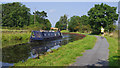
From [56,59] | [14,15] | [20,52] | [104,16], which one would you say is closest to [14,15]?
[14,15]

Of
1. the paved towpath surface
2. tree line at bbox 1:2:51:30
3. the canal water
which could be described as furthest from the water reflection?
tree line at bbox 1:2:51:30

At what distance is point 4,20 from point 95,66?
6033 cm

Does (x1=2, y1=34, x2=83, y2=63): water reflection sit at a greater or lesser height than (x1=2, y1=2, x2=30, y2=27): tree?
lesser

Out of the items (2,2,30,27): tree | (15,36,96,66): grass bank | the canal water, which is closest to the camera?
(15,36,96,66): grass bank

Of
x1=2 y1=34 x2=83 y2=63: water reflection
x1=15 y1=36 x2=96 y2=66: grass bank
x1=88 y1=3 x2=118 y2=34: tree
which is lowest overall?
x1=2 y1=34 x2=83 y2=63: water reflection

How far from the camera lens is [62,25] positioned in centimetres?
9675

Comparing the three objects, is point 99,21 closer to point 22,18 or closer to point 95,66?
point 22,18

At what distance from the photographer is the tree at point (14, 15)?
57.6 meters

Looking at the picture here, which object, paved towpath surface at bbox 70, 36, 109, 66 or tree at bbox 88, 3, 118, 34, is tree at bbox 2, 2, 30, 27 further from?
paved towpath surface at bbox 70, 36, 109, 66

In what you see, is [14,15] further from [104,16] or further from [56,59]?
[56,59]

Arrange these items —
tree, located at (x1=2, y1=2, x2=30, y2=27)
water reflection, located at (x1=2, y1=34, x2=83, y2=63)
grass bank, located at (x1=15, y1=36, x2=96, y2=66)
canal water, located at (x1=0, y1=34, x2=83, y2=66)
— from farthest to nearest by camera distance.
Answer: tree, located at (x1=2, y1=2, x2=30, y2=27)
water reflection, located at (x1=2, y1=34, x2=83, y2=63)
canal water, located at (x1=0, y1=34, x2=83, y2=66)
grass bank, located at (x1=15, y1=36, x2=96, y2=66)

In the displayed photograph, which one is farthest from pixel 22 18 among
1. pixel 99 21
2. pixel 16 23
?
pixel 99 21

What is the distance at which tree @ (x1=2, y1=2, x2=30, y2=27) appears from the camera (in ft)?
189

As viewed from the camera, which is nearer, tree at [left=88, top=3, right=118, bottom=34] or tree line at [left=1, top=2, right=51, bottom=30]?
tree at [left=88, top=3, right=118, bottom=34]
